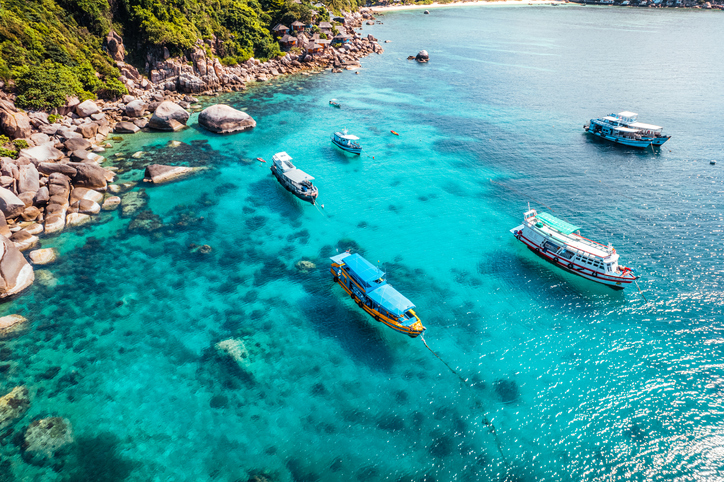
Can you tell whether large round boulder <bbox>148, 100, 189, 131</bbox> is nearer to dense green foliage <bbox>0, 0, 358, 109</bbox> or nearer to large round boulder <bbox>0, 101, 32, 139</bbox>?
dense green foliage <bbox>0, 0, 358, 109</bbox>

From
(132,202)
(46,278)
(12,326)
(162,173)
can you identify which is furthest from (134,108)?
(12,326)

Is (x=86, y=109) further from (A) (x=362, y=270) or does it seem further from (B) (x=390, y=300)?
(B) (x=390, y=300)

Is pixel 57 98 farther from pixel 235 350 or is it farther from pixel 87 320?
pixel 235 350

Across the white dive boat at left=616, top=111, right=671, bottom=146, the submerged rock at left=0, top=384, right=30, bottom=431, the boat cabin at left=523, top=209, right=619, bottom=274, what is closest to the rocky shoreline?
the submerged rock at left=0, top=384, right=30, bottom=431

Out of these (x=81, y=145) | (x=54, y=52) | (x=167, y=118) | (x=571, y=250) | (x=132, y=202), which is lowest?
(x=571, y=250)

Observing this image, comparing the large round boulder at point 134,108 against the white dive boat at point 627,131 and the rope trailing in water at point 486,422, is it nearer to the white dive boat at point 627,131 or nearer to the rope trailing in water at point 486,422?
the rope trailing in water at point 486,422
